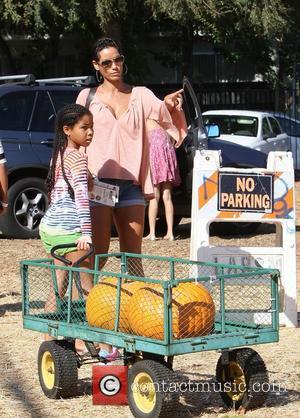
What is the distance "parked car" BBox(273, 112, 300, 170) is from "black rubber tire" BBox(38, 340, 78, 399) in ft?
66.6

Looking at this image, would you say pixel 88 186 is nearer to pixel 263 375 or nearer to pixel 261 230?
pixel 263 375

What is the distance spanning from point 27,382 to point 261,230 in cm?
883

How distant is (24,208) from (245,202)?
5842 mm

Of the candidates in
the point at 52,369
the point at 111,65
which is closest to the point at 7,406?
the point at 52,369

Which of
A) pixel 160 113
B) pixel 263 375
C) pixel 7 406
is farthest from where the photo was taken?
pixel 160 113

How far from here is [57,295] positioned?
6805mm

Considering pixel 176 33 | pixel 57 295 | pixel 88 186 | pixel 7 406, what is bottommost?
pixel 7 406

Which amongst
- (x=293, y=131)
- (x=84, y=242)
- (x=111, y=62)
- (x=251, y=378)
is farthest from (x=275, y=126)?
(x=251, y=378)

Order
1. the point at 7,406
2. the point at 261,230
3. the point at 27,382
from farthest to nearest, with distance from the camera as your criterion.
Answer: the point at 261,230, the point at 27,382, the point at 7,406

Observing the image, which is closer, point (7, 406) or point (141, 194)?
point (7, 406)

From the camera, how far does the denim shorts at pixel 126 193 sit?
7.49m

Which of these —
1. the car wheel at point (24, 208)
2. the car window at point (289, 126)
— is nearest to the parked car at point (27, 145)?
the car wheel at point (24, 208)

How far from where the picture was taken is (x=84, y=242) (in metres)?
6.95

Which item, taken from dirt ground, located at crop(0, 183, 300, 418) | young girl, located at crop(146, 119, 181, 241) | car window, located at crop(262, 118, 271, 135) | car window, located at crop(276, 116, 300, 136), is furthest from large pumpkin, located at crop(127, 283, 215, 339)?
car window, located at crop(276, 116, 300, 136)
